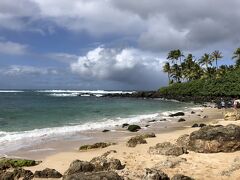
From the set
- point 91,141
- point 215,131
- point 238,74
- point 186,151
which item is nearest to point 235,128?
point 215,131

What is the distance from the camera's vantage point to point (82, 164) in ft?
47.7

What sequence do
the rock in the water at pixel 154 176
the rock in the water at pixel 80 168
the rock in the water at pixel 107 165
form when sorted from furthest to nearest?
the rock in the water at pixel 107 165 < the rock in the water at pixel 80 168 < the rock in the water at pixel 154 176

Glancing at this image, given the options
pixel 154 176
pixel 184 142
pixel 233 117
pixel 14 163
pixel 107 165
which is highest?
pixel 233 117

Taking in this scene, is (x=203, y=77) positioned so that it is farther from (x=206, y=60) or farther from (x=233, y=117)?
(x=233, y=117)

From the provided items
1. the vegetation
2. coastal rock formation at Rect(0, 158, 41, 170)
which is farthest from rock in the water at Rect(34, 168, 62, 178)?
the vegetation

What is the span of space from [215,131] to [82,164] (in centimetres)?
689

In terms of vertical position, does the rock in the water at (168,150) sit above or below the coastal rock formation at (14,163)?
above

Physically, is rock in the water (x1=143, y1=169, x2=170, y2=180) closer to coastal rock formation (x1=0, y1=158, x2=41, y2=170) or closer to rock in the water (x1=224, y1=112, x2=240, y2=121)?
coastal rock formation (x1=0, y1=158, x2=41, y2=170)

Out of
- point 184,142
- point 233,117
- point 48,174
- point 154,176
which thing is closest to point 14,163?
point 48,174

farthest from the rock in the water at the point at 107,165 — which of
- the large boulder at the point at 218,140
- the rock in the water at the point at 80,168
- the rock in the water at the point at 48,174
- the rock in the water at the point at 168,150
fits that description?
the large boulder at the point at 218,140

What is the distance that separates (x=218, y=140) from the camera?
17.0 m

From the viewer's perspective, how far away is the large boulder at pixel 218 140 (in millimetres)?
16922

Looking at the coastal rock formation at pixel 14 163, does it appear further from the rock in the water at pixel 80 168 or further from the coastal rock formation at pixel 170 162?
the coastal rock formation at pixel 170 162

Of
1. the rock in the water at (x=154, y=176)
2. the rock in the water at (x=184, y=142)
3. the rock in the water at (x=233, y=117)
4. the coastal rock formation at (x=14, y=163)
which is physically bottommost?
the coastal rock formation at (x=14, y=163)
